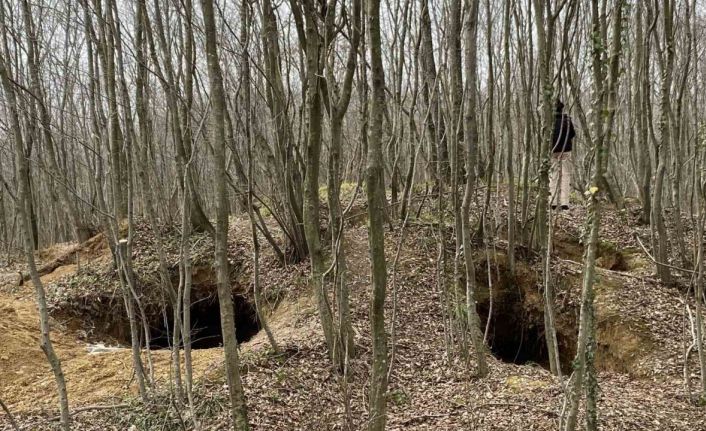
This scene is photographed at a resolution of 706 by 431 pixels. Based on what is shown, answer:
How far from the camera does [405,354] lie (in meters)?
5.97

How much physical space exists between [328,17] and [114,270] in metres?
6.75

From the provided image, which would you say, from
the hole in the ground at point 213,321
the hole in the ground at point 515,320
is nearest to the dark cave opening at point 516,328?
the hole in the ground at point 515,320

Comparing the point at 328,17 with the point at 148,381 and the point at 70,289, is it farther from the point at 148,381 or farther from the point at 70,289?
the point at 70,289

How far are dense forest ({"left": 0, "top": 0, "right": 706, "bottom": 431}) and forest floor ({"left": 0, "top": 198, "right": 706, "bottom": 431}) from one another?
34 mm

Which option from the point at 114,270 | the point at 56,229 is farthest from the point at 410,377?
the point at 56,229

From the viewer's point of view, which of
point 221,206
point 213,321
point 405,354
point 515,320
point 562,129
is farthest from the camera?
point 213,321

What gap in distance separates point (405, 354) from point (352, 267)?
208cm

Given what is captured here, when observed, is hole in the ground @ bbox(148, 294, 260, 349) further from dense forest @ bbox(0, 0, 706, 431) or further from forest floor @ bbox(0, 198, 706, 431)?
forest floor @ bbox(0, 198, 706, 431)

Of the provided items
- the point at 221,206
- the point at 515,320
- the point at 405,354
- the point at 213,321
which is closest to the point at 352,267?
the point at 405,354

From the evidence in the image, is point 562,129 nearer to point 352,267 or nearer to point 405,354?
point 352,267

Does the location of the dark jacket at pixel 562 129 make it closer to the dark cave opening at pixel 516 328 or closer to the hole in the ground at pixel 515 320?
the hole in the ground at pixel 515 320

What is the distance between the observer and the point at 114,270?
8492 mm

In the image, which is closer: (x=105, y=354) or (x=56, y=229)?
(x=105, y=354)

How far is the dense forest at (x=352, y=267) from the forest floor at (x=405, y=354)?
0.03 m
